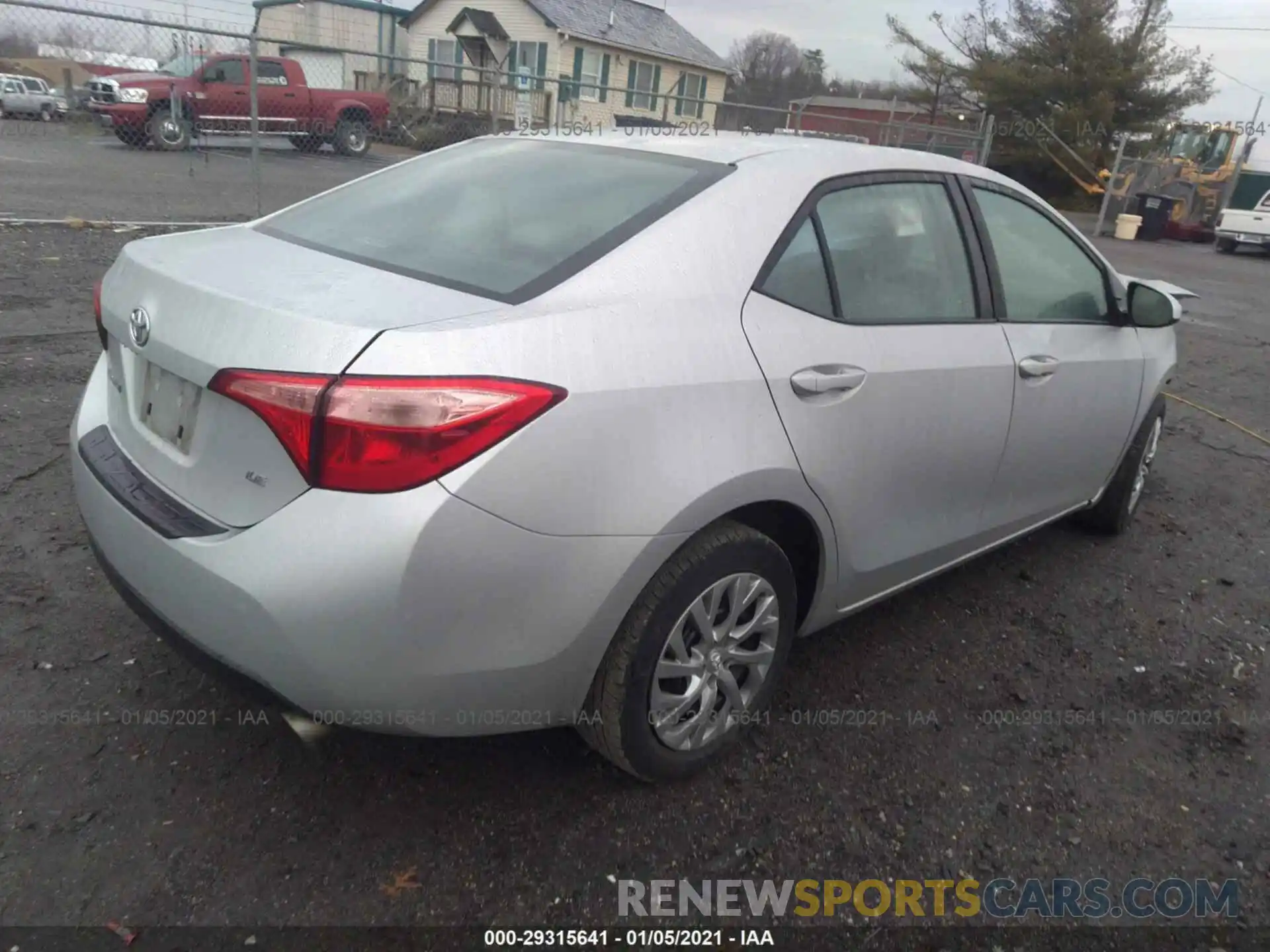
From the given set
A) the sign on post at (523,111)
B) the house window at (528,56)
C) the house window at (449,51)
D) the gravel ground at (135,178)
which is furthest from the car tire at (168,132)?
the house window at (449,51)

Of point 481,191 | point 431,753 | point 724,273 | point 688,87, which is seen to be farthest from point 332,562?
point 688,87

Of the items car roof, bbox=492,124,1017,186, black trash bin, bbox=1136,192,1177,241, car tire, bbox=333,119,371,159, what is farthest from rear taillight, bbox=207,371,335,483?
black trash bin, bbox=1136,192,1177,241

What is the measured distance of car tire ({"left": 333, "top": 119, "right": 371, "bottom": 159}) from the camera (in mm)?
16828

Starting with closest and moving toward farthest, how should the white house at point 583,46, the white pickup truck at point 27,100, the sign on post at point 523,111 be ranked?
the white pickup truck at point 27,100 < the sign on post at point 523,111 < the white house at point 583,46

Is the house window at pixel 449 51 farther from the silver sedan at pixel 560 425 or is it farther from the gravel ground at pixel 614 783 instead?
the silver sedan at pixel 560 425

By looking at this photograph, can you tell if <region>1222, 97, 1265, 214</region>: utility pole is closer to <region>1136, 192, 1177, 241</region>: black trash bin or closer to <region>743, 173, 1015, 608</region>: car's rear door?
<region>1136, 192, 1177, 241</region>: black trash bin

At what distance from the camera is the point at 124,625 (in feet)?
9.69

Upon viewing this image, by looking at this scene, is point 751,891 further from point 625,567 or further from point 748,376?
point 748,376

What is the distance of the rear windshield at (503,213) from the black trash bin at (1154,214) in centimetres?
2598

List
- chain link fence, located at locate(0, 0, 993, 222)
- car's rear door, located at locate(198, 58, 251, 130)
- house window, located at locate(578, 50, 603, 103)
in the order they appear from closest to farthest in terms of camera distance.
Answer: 1. chain link fence, located at locate(0, 0, 993, 222)
2. car's rear door, located at locate(198, 58, 251, 130)
3. house window, located at locate(578, 50, 603, 103)

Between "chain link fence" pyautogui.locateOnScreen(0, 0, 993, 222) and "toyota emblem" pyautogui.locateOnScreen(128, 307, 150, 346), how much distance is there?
6.53 m

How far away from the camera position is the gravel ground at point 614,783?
6.98ft

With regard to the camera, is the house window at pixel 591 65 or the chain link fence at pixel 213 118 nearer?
the chain link fence at pixel 213 118

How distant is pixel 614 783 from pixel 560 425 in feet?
3.57
